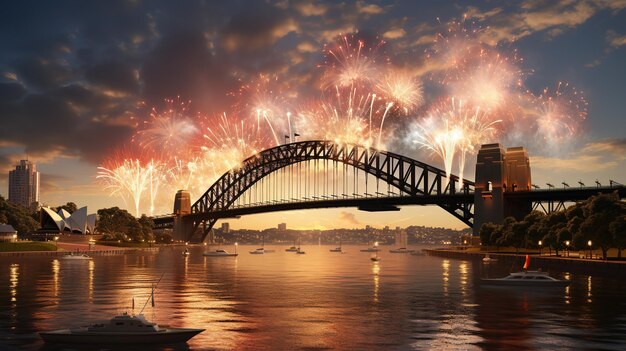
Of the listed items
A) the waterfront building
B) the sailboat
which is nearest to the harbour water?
the sailboat

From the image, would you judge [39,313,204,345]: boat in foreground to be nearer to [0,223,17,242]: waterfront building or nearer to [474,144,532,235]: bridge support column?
[474,144,532,235]: bridge support column

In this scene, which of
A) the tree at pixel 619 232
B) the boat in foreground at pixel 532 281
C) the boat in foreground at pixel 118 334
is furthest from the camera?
the tree at pixel 619 232

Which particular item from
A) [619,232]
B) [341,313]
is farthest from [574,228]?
[341,313]

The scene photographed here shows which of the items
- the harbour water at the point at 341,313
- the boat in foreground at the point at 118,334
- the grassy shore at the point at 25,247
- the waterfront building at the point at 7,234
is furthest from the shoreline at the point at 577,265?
the waterfront building at the point at 7,234

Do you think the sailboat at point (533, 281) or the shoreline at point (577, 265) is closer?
the sailboat at point (533, 281)

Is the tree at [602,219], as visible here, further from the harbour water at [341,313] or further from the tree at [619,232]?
the harbour water at [341,313]

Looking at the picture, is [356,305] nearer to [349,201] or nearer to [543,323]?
[543,323]
